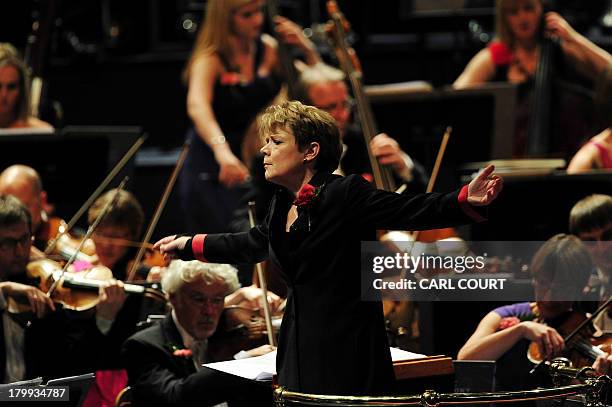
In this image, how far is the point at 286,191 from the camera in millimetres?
4055

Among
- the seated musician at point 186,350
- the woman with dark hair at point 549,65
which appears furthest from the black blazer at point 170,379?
the woman with dark hair at point 549,65

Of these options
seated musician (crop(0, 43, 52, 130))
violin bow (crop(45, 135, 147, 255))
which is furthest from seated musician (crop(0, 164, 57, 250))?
seated musician (crop(0, 43, 52, 130))

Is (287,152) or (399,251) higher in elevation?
(287,152)

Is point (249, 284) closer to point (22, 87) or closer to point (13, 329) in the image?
point (13, 329)

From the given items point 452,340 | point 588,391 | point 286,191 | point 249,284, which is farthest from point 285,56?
point 588,391

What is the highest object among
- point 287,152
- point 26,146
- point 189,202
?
point 287,152

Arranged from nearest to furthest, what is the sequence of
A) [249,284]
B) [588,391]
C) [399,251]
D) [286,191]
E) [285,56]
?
[588,391] < [286,191] < [399,251] < [249,284] < [285,56]

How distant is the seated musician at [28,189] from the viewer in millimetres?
→ 5641

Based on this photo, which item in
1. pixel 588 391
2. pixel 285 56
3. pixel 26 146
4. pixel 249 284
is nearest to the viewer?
pixel 588 391

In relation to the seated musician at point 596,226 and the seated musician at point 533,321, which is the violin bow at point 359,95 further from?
the seated musician at point 533,321

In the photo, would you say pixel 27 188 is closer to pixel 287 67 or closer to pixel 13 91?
pixel 13 91

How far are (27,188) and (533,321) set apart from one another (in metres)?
2.20

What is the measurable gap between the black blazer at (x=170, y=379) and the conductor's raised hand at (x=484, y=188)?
1155mm

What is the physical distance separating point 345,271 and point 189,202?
10.6 feet
